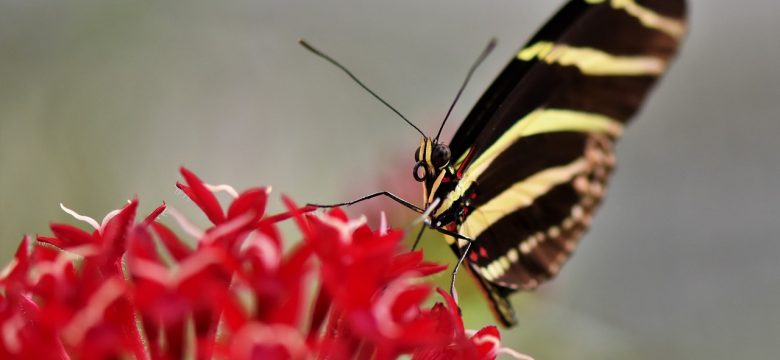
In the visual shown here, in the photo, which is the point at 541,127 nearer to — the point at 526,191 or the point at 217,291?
the point at 526,191

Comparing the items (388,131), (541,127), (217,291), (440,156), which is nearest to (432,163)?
(440,156)

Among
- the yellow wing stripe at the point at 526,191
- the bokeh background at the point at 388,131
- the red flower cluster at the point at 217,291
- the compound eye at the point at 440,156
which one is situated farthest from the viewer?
the bokeh background at the point at 388,131

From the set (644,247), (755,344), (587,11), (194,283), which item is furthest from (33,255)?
(644,247)

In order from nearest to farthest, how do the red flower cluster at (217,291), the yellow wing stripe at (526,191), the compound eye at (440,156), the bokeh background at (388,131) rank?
the red flower cluster at (217,291)
the compound eye at (440,156)
the yellow wing stripe at (526,191)
the bokeh background at (388,131)

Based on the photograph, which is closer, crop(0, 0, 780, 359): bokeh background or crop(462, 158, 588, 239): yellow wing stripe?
crop(462, 158, 588, 239): yellow wing stripe


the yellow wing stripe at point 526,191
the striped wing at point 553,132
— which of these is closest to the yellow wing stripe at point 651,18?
the striped wing at point 553,132

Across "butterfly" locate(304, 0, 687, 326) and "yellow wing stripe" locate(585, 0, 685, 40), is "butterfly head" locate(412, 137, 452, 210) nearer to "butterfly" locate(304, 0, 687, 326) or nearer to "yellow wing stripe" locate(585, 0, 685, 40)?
"butterfly" locate(304, 0, 687, 326)

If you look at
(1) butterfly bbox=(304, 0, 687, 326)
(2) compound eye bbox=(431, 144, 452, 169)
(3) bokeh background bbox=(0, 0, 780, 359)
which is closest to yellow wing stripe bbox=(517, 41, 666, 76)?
(1) butterfly bbox=(304, 0, 687, 326)

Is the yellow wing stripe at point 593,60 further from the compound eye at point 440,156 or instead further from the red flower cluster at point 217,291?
the red flower cluster at point 217,291
